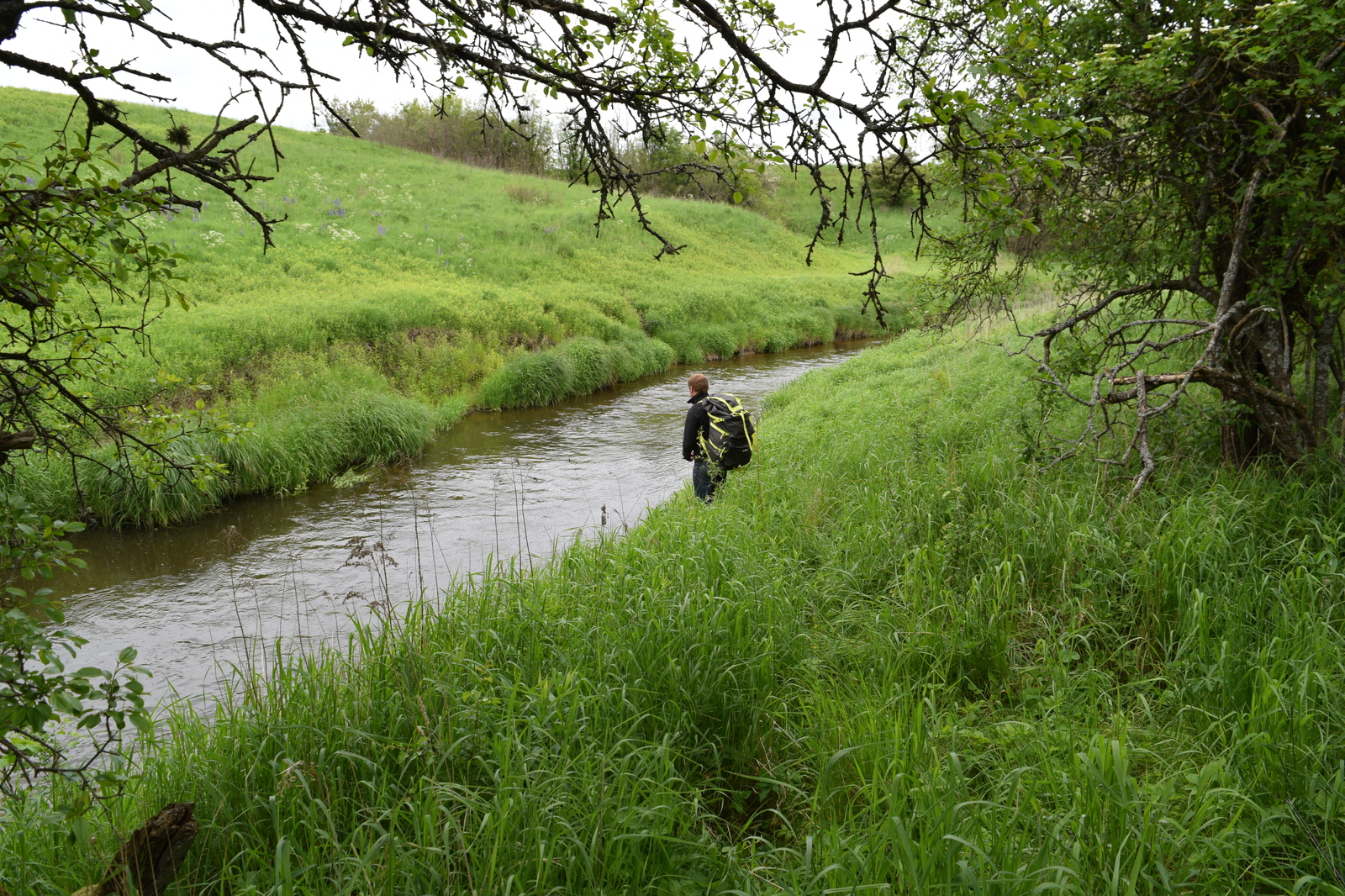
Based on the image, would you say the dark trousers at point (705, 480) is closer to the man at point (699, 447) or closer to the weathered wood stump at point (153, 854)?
the man at point (699, 447)

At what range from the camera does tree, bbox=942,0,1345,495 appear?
441cm

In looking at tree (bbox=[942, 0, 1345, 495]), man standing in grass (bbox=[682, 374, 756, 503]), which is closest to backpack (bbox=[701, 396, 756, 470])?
man standing in grass (bbox=[682, 374, 756, 503])

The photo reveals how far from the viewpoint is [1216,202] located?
18.1 feet

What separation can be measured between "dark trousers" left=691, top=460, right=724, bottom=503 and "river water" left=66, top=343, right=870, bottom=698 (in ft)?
3.26

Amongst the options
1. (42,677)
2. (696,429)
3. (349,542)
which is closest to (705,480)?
(696,429)

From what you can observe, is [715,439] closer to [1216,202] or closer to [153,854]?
[1216,202]

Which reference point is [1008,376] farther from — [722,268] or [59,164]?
[722,268]

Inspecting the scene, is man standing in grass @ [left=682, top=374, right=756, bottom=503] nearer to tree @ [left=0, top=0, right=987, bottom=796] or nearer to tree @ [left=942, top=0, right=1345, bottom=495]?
tree @ [left=942, top=0, right=1345, bottom=495]

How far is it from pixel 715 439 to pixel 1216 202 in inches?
212

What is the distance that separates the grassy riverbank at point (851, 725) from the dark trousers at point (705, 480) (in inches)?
113

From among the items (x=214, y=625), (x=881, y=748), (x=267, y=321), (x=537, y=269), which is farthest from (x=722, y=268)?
(x=881, y=748)

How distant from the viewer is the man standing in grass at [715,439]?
8.92m

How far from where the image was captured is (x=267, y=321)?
16.2 m

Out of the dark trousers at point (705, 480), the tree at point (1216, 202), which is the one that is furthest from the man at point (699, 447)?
the tree at point (1216, 202)
